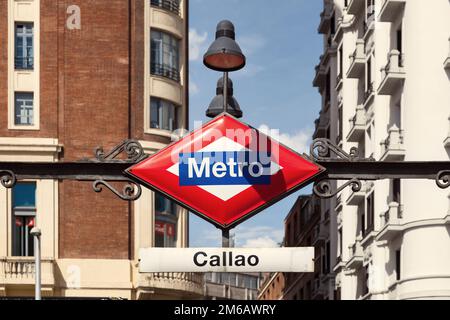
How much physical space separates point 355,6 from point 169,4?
10.6m

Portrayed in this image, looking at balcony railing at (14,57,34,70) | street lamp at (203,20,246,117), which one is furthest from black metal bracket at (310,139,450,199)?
balcony railing at (14,57,34,70)

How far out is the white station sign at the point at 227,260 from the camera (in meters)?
6.27

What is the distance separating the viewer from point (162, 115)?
44219mm

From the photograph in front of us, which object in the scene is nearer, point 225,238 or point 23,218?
point 225,238

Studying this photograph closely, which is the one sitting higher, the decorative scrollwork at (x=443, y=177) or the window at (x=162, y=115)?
the window at (x=162, y=115)

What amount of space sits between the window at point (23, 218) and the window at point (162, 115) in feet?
19.8

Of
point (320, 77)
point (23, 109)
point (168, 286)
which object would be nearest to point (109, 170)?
point (168, 286)

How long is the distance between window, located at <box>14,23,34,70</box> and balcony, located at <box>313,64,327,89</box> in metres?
24.8

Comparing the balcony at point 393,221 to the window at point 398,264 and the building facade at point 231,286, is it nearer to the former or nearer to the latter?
the window at point 398,264

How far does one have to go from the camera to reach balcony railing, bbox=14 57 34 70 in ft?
139

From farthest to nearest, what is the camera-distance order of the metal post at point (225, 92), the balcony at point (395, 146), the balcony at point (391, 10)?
the balcony at point (391, 10) < the balcony at point (395, 146) < the metal post at point (225, 92)

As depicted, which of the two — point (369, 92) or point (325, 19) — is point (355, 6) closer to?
point (369, 92)

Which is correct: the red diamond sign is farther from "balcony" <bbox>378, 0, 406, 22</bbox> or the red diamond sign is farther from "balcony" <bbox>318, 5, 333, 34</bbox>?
"balcony" <bbox>318, 5, 333, 34</bbox>

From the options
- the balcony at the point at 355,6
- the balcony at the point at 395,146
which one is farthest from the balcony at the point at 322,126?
the balcony at the point at 395,146
